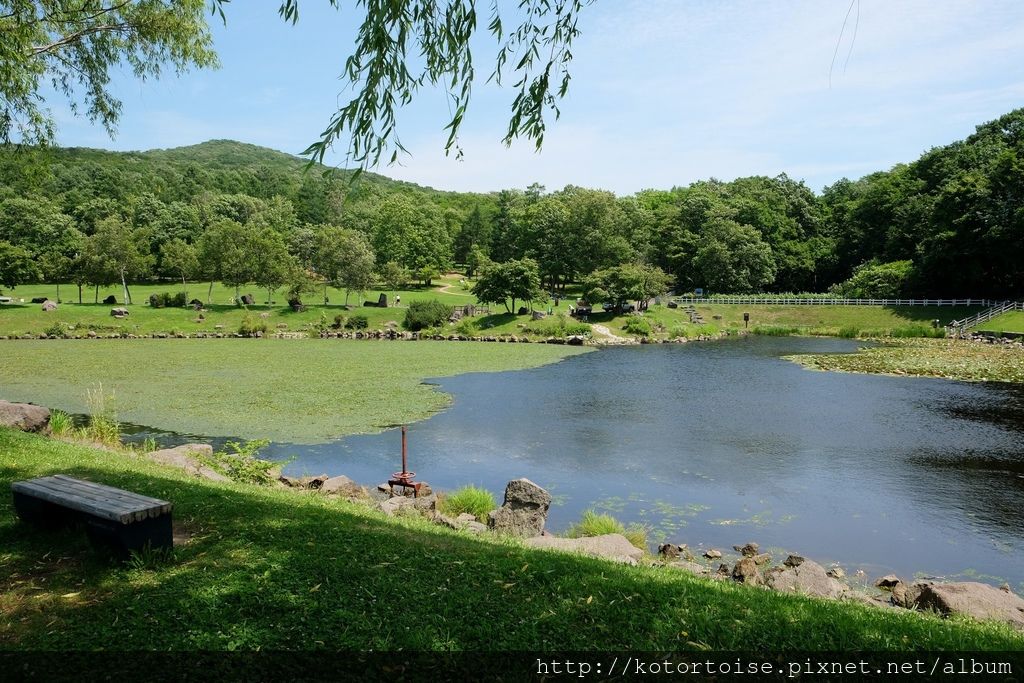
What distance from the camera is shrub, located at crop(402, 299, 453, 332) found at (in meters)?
50.7

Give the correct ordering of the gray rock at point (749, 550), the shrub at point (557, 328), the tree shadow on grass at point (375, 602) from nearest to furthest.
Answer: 1. the tree shadow on grass at point (375, 602)
2. the gray rock at point (749, 550)
3. the shrub at point (557, 328)

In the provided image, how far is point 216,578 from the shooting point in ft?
18.2

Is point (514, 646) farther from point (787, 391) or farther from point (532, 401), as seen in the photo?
point (787, 391)

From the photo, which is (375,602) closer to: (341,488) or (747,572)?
(747,572)

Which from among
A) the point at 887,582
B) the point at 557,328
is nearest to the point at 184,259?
the point at 557,328

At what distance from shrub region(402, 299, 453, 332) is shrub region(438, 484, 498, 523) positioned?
1547 inches

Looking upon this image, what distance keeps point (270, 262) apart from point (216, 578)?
5410 centimetres

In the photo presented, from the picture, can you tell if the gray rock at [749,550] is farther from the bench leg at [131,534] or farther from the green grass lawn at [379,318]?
the green grass lawn at [379,318]

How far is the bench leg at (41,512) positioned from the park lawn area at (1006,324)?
51.8 metres

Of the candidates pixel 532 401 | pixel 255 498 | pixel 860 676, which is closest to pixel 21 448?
pixel 255 498

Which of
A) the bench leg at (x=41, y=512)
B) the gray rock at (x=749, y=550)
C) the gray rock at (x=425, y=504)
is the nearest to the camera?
the bench leg at (x=41, y=512)

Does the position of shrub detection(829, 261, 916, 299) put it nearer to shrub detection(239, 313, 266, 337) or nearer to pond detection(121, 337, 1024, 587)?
pond detection(121, 337, 1024, 587)

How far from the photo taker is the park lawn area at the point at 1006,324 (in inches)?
1700

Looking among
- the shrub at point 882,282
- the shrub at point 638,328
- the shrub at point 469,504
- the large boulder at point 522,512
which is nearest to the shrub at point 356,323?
the shrub at point 638,328
